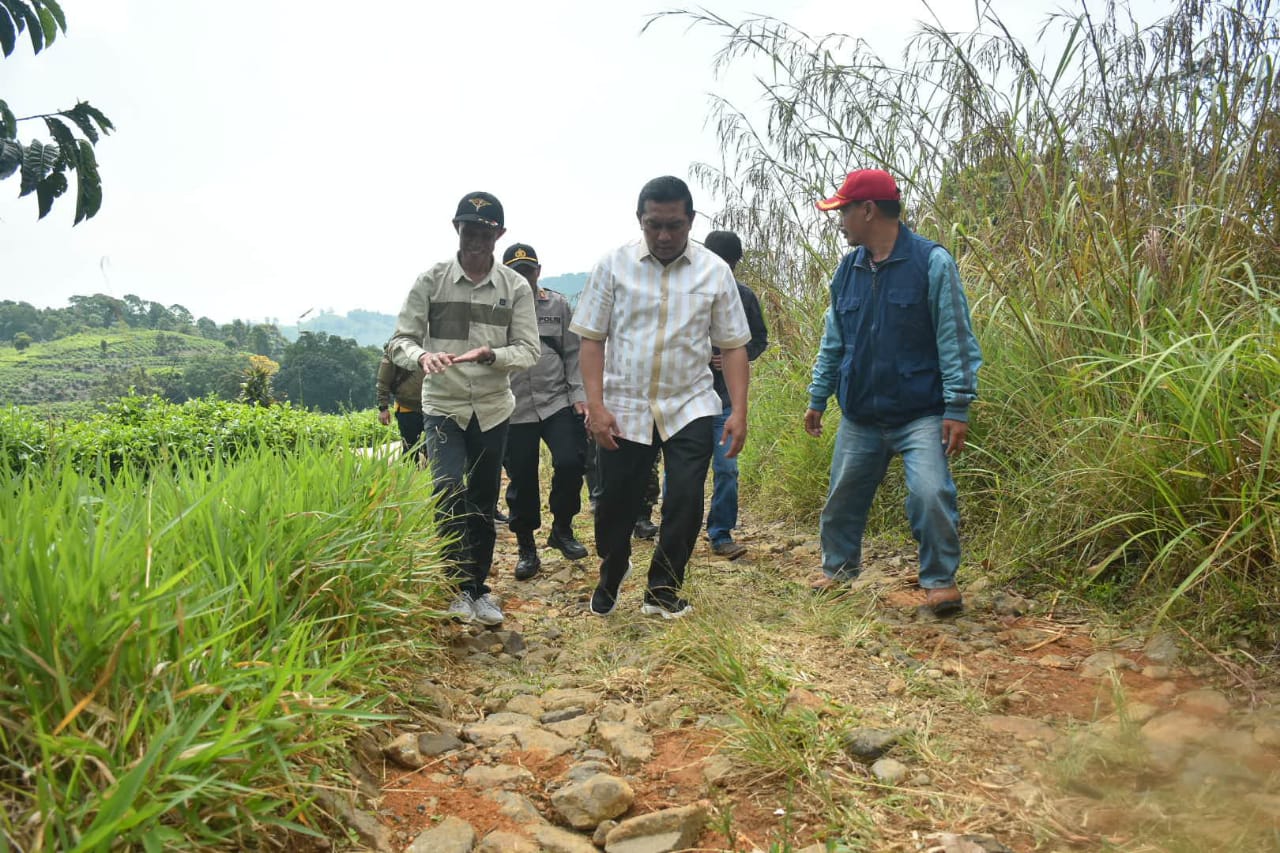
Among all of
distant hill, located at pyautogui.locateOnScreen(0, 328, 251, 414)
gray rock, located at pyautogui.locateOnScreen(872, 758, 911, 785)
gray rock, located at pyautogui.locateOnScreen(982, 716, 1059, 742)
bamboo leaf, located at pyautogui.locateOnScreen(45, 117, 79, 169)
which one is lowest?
gray rock, located at pyautogui.locateOnScreen(872, 758, 911, 785)

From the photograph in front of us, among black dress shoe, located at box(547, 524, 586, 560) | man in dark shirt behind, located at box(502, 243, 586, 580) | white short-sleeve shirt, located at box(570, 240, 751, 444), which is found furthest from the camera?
black dress shoe, located at box(547, 524, 586, 560)

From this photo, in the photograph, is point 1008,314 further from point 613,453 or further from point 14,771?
point 14,771

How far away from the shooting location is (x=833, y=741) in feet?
7.59

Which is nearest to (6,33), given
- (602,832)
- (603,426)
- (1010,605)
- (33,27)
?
(33,27)

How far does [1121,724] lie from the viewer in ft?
7.49

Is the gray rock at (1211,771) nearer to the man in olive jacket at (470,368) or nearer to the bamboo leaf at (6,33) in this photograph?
the man in olive jacket at (470,368)

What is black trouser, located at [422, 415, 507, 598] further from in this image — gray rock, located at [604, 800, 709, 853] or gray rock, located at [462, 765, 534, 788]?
gray rock, located at [604, 800, 709, 853]

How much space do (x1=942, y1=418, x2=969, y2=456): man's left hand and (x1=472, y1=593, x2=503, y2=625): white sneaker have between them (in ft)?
6.26

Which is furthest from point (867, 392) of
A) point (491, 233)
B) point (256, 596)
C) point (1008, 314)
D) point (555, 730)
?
point (256, 596)

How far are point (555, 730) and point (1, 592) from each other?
1.45 metres

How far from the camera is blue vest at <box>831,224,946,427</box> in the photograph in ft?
11.7

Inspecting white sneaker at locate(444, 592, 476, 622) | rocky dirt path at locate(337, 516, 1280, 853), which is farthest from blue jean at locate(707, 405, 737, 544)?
white sneaker at locate(444, 592, 476, 622)

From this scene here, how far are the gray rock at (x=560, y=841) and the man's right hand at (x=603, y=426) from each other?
174cm

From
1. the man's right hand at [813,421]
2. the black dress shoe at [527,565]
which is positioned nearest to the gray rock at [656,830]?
the man's right hand at [813,421]
